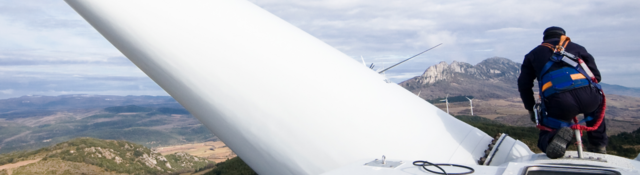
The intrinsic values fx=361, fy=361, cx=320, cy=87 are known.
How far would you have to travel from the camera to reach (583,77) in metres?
5.67

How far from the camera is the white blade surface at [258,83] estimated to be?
4.48 metres

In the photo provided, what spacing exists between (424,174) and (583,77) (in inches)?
137

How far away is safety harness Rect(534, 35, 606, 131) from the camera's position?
5.66 metres

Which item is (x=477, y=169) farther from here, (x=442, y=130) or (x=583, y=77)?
(x=583, y=77)

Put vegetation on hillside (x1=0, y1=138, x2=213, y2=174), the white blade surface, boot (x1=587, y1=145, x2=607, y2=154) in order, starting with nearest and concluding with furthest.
A: the white blade surface
boot (x1=587, y1=145, x2=607, y2=154)
vegetation on hillside (x1=0, y1=138, x2=213, y2=174)

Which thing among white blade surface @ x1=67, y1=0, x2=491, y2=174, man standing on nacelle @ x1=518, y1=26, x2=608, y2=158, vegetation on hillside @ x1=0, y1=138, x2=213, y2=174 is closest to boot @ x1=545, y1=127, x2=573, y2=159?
man standing on nacelle @ x1=518, y1=26, x2=608, y2=158

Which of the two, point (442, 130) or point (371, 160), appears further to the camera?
point (442, 130)

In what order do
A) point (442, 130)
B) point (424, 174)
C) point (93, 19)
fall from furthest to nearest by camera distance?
1. point (442, 130)
2. point (93, 19)
3. point (424, 174)

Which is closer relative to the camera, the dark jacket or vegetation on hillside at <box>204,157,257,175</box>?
the dark jacket

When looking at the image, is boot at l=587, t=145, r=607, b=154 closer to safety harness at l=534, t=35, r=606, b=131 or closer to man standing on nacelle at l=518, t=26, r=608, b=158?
man standing on nacelle at l=518, t=26, r=608, b=158

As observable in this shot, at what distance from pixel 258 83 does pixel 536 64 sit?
472cm

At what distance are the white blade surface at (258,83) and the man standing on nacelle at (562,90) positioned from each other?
2.08 m

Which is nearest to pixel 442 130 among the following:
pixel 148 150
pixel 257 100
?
pixel 257 100

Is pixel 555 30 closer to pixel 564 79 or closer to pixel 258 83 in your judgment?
pixel 564 79
